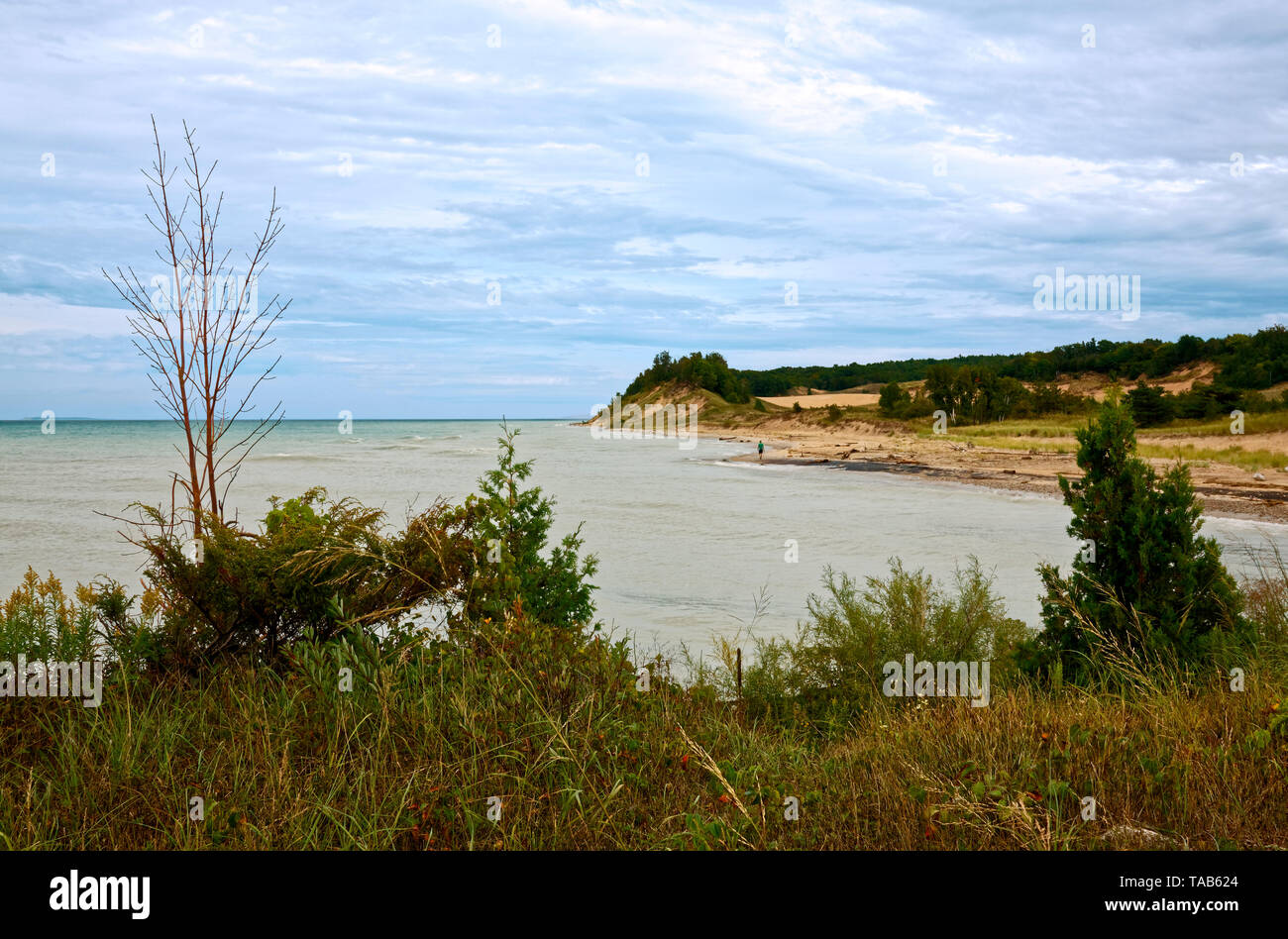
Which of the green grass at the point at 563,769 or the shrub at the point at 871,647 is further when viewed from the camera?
the shrub at the point at 871,647

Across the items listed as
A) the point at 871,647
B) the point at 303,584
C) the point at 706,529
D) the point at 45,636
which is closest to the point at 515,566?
the point at 303,584

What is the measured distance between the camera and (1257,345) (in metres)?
69.3

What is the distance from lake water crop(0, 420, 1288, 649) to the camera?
14.2 metres

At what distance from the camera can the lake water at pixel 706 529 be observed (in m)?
14.2

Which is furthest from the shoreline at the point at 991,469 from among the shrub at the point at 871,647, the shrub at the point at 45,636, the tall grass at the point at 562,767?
the shrub at the point at 45,636

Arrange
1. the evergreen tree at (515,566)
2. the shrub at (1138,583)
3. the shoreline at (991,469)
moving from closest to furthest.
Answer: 1. the evergreen tree at (515,566)
2. the shrub at (1138,583)
3. the shoreline at (991,469)

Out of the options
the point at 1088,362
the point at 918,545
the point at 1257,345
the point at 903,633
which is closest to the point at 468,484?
the point at 918,545

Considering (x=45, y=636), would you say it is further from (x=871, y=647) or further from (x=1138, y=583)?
(x=1138, y=583)

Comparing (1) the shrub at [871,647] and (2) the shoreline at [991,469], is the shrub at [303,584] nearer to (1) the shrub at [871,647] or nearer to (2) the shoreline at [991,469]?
(1) the shrub at [871,647]

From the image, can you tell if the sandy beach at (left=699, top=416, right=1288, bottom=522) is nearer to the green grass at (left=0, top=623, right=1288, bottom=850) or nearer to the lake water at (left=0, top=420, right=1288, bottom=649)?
the lake water at (left=0, top=420, right=1288, bottom=649)

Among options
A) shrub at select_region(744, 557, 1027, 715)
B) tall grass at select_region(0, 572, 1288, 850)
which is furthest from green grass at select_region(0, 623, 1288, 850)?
shrub at select_region(744, 557, 1027, 715)

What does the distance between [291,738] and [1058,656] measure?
526cm

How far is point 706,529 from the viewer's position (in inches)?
918
